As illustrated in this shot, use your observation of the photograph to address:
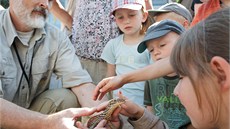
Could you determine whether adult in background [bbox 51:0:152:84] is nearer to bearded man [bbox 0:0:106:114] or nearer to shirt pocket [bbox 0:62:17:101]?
bearded man [bbox 0:0:106:114]

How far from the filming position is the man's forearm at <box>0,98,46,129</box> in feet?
7.50

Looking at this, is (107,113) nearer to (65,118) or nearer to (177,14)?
(65,118)

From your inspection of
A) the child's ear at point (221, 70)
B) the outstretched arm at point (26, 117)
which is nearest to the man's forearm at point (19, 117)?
the outstretched arm at point (26, 117)

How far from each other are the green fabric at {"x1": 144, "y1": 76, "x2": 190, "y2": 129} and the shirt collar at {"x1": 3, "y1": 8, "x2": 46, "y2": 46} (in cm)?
92

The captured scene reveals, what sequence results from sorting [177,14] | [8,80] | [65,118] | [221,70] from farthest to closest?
[177,14], [8,80], [65,118], [221,70]

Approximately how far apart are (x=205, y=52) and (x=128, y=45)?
172 cm

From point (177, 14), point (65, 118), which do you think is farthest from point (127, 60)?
point (65, 118)

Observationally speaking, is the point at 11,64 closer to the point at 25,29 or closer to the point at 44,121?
the point at 25,29

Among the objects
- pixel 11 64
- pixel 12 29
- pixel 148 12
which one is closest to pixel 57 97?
pixel 11 64

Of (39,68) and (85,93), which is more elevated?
(39,68)

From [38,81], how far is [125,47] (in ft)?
2.48

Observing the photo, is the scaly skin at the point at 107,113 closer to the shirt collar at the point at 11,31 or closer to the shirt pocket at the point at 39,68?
the shirt pocket at the point at 39,68

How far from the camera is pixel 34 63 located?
283 cm

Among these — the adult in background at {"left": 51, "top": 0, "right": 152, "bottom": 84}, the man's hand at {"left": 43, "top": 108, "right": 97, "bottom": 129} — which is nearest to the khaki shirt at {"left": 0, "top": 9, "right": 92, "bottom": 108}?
the adult in background at {"left": 51, "top": 0, "right": 152, "bottom": 84}
